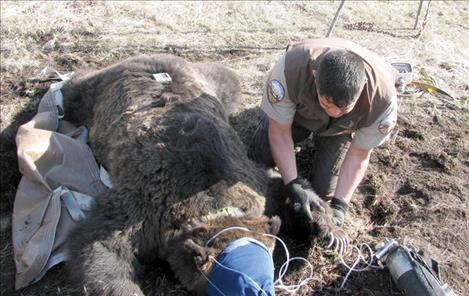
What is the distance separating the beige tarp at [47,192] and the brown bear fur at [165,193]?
0.26m

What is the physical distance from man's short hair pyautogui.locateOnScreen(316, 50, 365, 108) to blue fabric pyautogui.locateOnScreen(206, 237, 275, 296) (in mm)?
1061

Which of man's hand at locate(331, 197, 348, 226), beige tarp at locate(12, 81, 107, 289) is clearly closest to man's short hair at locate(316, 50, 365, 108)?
man's hand at locate(331, 197, 348, 226)

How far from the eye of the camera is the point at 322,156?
4488mm

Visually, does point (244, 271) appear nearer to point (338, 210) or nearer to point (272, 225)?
point (272, 225)

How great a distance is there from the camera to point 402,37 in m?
6.89

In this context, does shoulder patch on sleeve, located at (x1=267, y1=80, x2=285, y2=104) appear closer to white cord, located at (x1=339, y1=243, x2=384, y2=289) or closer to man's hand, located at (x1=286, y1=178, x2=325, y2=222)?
man's hand, located at (x1=286, y1=178, x2=325, y2=222)

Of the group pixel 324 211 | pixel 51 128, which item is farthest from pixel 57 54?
pixel 324 211

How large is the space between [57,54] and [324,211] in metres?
3.91

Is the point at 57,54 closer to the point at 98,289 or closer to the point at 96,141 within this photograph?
the point at 96,141

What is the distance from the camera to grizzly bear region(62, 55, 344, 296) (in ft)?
11.0

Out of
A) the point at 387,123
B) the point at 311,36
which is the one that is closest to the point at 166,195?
the point at 387,123

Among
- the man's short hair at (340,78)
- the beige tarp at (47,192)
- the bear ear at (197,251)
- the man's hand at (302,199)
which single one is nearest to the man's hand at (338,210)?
the man's hand at (302,199)

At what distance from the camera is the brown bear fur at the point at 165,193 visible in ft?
11.0

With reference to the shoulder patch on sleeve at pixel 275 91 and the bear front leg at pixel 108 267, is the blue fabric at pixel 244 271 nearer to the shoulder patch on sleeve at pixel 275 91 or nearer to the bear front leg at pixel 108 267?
the bear front leg at pixel 108 267
